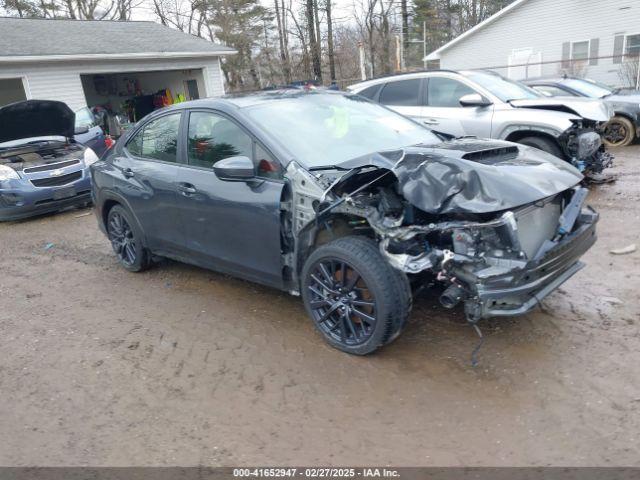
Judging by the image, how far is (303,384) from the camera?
337 centimetres

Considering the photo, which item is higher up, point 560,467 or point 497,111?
point 497,111

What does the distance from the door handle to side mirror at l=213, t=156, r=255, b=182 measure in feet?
2.16

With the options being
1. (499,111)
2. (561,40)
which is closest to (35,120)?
(499,111)

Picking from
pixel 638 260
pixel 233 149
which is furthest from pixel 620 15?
pixel 233 149

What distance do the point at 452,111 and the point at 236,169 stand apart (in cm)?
533

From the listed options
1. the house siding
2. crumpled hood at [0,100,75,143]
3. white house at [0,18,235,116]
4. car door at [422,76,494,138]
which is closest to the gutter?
white house at [0,18,235,116]

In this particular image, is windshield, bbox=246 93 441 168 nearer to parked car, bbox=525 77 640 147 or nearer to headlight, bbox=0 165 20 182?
headlight, bbox=0 165 20 182

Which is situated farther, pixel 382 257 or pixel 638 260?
pixel 638 260

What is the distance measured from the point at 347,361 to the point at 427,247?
983mm

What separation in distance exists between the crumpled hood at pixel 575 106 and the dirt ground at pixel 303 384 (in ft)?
9.46

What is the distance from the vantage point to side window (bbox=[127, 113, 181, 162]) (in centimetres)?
469

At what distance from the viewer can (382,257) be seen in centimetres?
326

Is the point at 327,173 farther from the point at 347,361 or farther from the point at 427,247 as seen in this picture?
the point at 347,361

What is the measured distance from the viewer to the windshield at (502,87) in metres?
7.82
